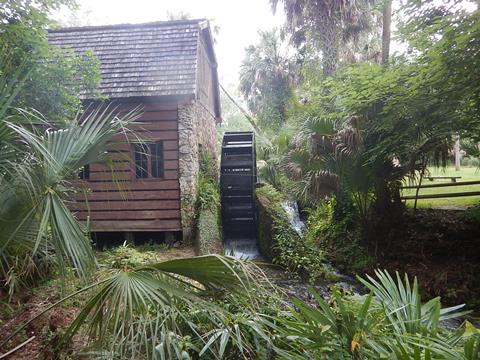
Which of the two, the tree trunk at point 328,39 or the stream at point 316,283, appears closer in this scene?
the stream at point 316,283

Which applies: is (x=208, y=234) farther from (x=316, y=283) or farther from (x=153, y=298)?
(x=153, y=298)

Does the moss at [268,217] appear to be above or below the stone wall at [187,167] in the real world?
below

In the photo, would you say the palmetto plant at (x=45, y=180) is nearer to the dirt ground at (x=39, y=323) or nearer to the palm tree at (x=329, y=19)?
the dirt ground at (x=39, y=323)

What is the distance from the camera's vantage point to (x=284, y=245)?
7.22m

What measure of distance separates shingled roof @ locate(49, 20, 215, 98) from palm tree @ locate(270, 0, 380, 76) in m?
4.01

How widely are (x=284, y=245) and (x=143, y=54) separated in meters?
6.20

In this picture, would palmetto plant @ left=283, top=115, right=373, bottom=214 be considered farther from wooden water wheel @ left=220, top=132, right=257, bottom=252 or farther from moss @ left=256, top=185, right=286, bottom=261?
wooden water wheel @ left=220, top=132, right=257, bottom=252

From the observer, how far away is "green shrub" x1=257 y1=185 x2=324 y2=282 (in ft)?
22.1

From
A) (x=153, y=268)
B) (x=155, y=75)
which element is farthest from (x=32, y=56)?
(x=153, y=268)

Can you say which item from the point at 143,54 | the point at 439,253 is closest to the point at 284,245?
the point at 439,253

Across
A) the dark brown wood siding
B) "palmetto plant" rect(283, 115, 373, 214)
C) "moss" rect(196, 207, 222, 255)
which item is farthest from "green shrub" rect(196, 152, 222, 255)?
"palmetto plant" rect(283, 115, 373, 214)

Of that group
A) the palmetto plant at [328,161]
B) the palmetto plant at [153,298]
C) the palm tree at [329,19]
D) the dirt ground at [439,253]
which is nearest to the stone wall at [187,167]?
the palmetto plant at [328,161]

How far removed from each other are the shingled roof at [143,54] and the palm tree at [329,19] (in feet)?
13.2

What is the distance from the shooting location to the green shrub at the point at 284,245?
675 centimetres
